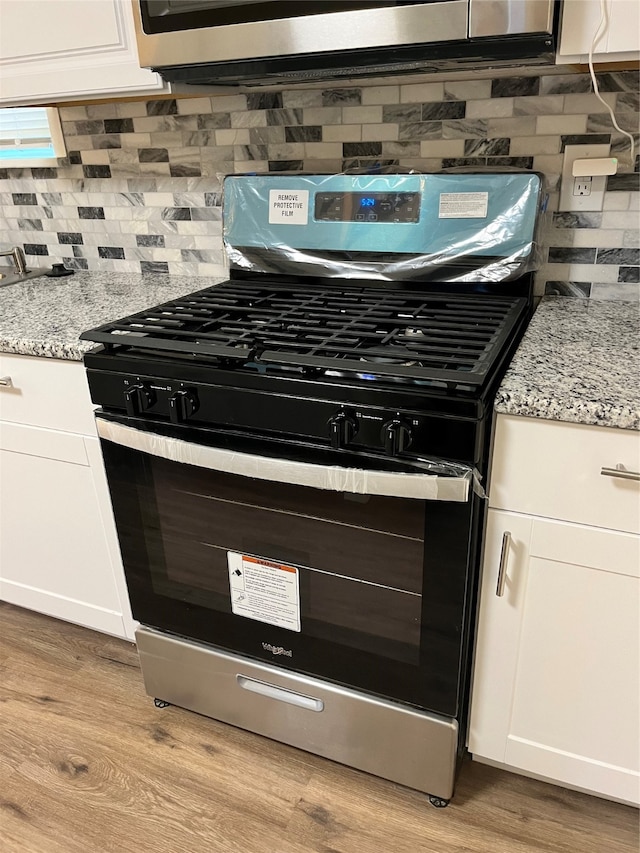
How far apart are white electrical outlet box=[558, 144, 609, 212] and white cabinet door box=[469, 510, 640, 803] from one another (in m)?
0.74

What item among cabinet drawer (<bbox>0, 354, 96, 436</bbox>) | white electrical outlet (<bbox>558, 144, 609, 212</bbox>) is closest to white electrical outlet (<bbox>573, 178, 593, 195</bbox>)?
white electrical outlet (<bbox>558, 144, 609, 212</bbox>)

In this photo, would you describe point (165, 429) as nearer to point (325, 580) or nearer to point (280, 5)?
point (325, 580)

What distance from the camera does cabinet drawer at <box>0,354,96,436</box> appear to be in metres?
1.37

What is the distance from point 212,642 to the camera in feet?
4.63

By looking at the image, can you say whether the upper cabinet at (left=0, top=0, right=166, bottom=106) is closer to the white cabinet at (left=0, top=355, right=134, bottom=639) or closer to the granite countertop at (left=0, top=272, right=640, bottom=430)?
Answer: the granite countertop at (left=0, top=272, right=640, bottom=430)

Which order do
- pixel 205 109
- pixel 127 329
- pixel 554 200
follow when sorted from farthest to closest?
pixel 205 109
pixel 554 200
pixel 127 329

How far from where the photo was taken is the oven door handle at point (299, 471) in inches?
39.8

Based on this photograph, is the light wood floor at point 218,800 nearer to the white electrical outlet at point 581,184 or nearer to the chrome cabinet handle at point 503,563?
the chrome cabinet handle at point 503,563

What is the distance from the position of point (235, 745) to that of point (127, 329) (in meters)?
0.98

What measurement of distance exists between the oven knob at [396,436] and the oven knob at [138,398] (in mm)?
465

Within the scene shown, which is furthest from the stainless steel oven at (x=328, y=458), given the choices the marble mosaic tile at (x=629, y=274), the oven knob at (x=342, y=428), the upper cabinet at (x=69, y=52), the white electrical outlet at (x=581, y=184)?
the upper cabinet at (x=69, y=52)

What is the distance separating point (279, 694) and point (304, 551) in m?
0.38

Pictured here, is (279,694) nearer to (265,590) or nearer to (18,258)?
(265,590)

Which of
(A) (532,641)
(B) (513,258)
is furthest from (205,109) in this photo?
(A) (532,641)
